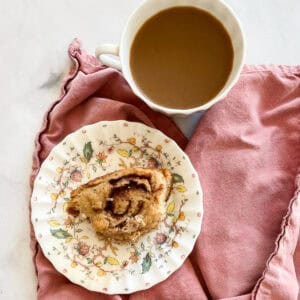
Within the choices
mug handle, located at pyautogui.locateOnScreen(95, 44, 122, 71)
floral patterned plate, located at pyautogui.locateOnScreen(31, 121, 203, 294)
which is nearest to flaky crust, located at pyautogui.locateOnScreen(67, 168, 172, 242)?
floral patterned plate, located at pyautogui.locateOnScreen(31, 121, 203, 294)

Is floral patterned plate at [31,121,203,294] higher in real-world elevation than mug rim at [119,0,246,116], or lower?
lower

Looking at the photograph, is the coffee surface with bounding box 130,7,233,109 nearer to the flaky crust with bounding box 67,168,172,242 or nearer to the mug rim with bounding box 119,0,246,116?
the mug rim with bounding box 119,0,246,116

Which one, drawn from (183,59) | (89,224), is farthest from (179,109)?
(89,224)

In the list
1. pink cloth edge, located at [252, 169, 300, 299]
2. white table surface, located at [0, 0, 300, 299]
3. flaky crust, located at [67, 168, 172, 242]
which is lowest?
pink cloth edge, located at [252, 169, 300, 299]

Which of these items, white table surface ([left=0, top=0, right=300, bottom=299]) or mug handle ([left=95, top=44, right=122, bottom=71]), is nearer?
mug handle ([left=95, top=44, right=122, bottom=71])

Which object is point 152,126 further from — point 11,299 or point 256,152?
point 11,299

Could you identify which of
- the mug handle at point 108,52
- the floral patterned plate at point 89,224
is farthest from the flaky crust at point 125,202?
the mug handle at point 108,52

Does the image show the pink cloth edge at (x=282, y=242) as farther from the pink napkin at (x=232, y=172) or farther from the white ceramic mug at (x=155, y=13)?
the white ceramic mug at (x=155, y=13)

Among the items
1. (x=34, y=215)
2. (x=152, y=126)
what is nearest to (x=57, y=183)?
(x=34, y=215)
